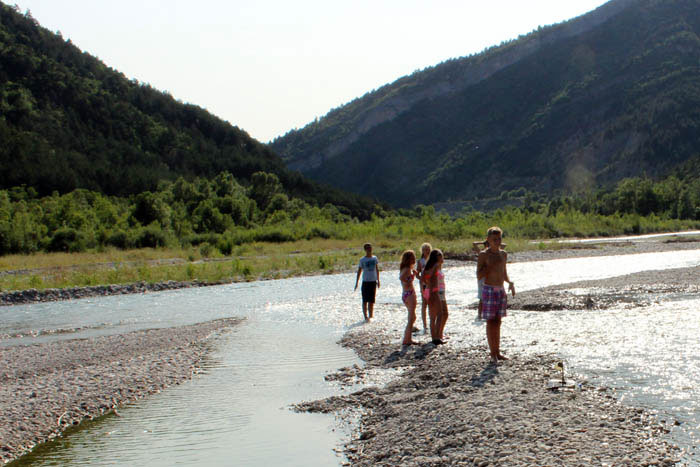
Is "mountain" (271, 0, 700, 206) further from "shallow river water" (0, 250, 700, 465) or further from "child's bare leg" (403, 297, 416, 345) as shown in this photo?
"child's bare leg" (403, 297, 416, 345)

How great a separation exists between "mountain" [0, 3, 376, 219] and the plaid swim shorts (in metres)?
80.3

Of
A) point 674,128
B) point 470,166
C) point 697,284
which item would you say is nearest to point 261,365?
point 697,284

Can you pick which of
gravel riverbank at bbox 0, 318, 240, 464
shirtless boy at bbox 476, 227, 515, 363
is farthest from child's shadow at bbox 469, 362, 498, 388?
gravel riverbank at bbox 0, 318, 240, 464

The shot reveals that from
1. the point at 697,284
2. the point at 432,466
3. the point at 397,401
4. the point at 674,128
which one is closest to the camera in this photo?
the point at 432,466

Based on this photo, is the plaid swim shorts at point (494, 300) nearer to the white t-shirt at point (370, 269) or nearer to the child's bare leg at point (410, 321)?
the child's bare leg at point (410, 321)

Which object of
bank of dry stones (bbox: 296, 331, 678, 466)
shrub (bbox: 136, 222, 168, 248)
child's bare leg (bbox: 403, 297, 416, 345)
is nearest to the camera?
bank of dry stones (bbox: 296, 331, 678, 466)

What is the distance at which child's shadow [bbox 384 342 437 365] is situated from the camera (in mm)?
12352

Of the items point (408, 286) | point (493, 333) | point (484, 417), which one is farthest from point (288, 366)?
point (484, 417)

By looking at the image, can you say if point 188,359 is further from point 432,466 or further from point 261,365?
point 432,466

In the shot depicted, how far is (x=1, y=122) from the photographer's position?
8481 centimetres

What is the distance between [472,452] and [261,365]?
6705mm

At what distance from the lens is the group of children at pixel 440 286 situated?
10719mm

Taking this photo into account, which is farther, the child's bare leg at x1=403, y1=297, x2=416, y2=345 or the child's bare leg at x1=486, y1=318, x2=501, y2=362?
the child's bare leg at x1=403, y1=297, x2=416, y2=345

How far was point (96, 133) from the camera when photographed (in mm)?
104938
